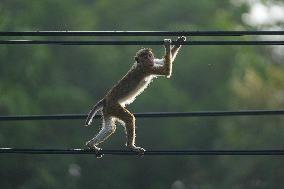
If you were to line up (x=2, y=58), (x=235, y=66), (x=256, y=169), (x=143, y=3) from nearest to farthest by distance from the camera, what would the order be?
(x=256, y=169) < (x=2, y=58) < (x=235, y=66) < (x=143, y=3)

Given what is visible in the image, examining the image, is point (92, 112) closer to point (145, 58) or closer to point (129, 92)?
point (129, 92)

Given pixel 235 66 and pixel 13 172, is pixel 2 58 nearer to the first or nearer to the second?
pixel 13 172

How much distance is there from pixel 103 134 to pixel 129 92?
679mm

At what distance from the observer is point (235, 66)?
4603 centimetres

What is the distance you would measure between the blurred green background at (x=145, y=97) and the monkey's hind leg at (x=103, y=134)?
71.0ft

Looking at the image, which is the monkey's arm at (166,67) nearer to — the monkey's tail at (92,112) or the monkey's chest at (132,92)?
the monkey's chest at (132,92)

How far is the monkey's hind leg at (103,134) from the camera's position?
10969 millimetres

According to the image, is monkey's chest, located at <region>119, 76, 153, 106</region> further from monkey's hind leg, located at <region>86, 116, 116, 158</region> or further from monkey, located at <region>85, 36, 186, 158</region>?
monkey's hind leg, located at <region>86, 116, 116, 158</region>

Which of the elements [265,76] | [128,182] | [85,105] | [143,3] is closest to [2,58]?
[85,105]

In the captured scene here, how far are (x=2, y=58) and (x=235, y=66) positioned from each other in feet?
32.3

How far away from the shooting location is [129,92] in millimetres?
11719

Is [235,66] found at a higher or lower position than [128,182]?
higher

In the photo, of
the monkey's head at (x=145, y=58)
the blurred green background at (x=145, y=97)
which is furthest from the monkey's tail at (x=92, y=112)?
the blurred green background at (x=145, y=97)

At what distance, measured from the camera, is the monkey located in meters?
11.4
